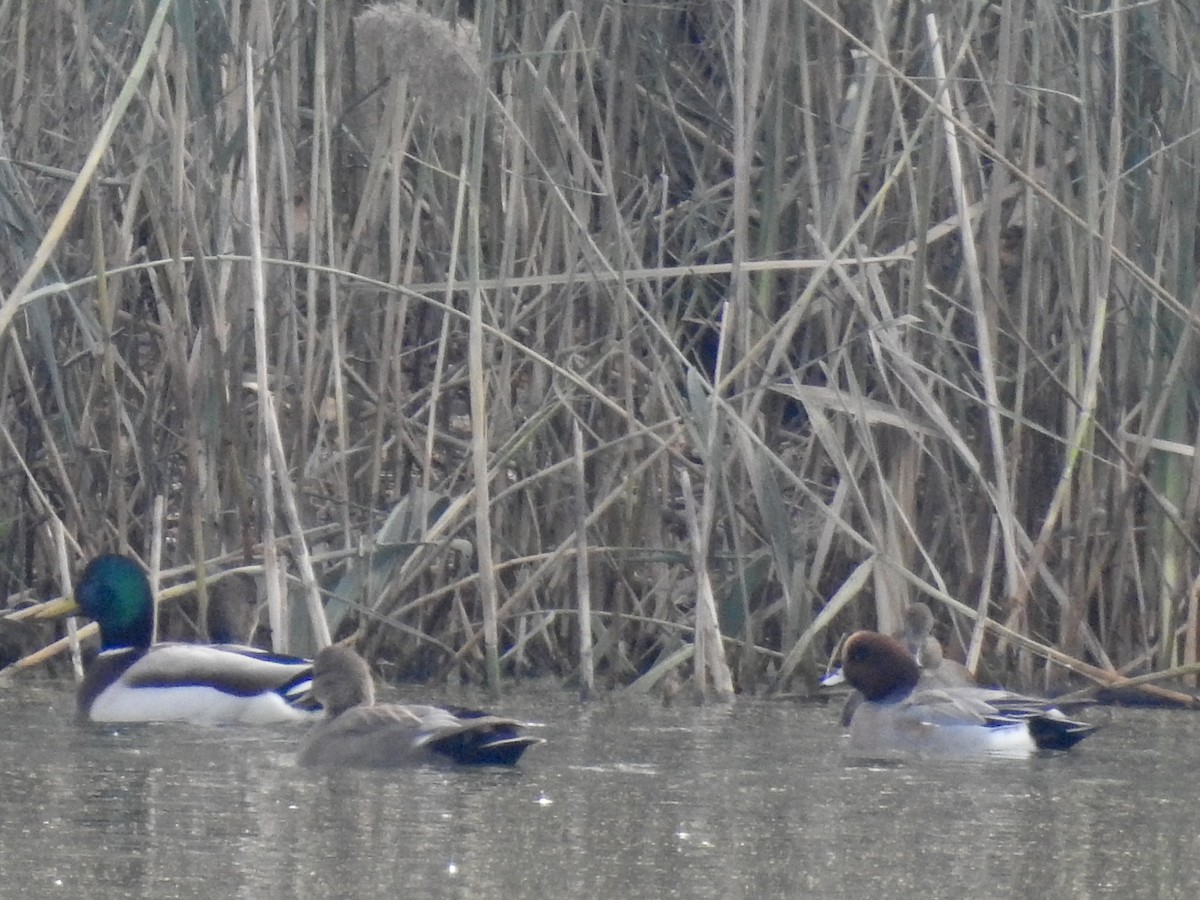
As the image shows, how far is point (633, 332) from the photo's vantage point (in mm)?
7016

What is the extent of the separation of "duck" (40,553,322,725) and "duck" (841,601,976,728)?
1.40 m

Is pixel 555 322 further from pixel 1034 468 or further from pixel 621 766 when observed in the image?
pixel 621 766

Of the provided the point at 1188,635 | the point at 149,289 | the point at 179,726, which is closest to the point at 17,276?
the point at 149,289

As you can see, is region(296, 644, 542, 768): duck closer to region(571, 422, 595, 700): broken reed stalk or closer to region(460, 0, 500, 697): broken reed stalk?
region(460, 0, 500, 697): broken reed stalk

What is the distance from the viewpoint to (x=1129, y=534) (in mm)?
6664

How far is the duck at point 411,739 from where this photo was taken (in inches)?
216

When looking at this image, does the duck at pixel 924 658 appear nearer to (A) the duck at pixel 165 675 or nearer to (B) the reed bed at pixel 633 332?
(B) the reed bed at pixel 633 332

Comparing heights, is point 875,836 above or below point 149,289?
below

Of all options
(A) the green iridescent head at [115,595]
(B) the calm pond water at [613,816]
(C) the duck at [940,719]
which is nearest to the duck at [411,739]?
(B) the calm pond water at [613,816]

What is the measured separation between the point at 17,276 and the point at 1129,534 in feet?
10.1

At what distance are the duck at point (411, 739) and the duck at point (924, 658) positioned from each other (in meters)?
1.21

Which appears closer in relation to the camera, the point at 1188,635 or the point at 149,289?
the point at 1188,635

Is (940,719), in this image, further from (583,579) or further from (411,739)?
(411,739)

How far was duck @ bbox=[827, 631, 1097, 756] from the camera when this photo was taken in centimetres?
584
